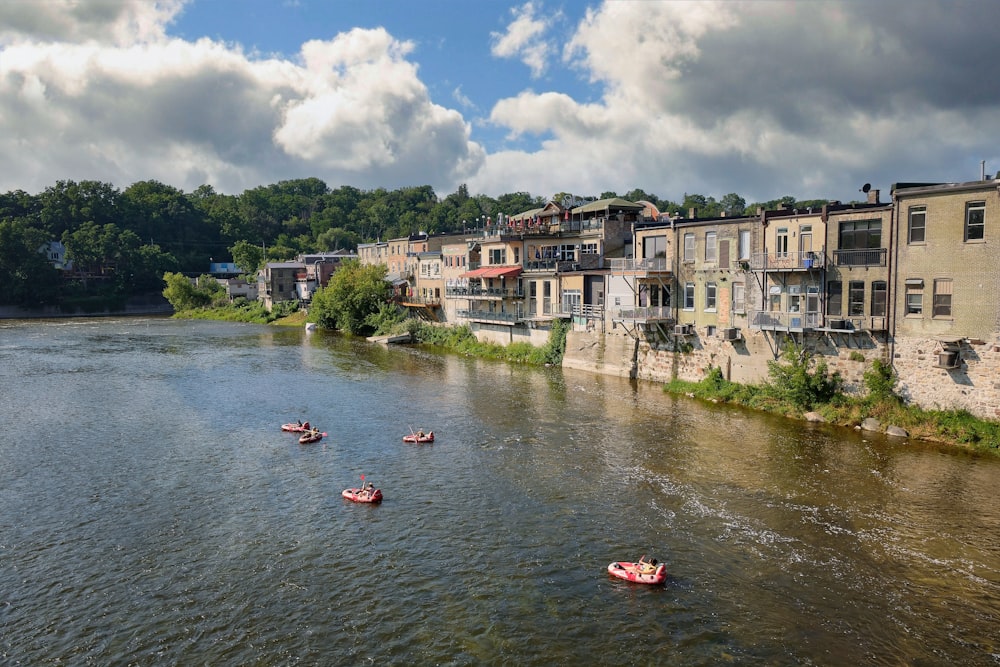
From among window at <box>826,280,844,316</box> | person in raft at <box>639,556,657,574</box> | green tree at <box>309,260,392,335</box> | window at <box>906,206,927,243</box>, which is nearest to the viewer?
person in raft at <box>639,556,657,574</box>

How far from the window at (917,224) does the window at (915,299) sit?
2.31 m

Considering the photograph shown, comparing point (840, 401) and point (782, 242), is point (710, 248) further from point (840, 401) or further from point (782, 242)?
point (840, 401)

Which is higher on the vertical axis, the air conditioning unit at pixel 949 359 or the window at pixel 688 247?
the window at pixel 688 247

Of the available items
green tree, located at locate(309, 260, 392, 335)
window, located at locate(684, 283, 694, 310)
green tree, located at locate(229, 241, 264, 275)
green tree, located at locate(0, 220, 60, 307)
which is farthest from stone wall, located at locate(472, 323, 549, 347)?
green tree, located at locate(229, 241, 264, 275)

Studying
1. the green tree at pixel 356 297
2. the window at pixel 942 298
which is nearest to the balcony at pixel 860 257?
the window at pixel 942 298

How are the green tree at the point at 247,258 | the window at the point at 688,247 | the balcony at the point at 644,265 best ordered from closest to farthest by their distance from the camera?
the window at the point at 688,247, the balcony at the point at 644,265, the green tree at the point at 247,258

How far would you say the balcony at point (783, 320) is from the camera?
41.4 m

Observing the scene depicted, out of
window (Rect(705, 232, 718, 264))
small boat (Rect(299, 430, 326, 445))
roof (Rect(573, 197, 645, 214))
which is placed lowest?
small boat (Rect(299, 430, 326, 445))

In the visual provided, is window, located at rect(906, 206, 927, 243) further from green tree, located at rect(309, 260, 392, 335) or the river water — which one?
green tree, located at rect(309, 260, 392, 335)

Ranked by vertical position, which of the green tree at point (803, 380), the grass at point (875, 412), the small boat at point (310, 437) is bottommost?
the small boat at point (310, 437)

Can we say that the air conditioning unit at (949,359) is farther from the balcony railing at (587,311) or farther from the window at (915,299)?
the balcony railing at (587,311)

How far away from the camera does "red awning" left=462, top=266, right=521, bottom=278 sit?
6981 cm

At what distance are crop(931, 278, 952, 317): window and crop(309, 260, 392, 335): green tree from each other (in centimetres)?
6711

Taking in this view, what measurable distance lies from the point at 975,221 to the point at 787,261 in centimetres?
981
